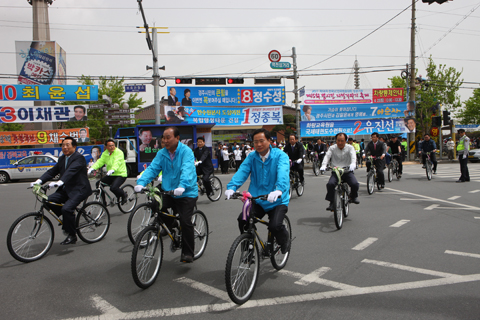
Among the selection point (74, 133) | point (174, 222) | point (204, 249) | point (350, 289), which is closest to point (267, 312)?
point (350, 289)

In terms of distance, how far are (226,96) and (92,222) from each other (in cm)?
1996

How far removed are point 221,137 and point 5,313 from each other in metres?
Result: 44.2

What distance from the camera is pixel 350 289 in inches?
151

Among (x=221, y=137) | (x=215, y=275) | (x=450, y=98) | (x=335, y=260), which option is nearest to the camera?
(x=215, y=275)

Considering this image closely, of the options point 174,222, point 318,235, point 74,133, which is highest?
point 74,133

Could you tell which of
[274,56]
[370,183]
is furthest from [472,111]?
[370,183]

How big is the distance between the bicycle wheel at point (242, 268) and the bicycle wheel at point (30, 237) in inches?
133

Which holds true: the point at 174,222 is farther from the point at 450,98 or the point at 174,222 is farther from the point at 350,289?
the point at 450,98

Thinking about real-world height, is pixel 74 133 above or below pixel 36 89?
below

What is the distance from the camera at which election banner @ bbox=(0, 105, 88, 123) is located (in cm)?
2137

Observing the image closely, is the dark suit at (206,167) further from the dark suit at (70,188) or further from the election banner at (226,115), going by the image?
the election banner at (226,115)

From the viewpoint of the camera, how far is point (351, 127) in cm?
2553

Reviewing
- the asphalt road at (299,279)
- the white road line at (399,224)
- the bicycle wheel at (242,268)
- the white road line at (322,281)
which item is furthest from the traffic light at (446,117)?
the bicycle wheel at (242,268)

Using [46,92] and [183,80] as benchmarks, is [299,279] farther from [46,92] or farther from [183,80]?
[46,92]
